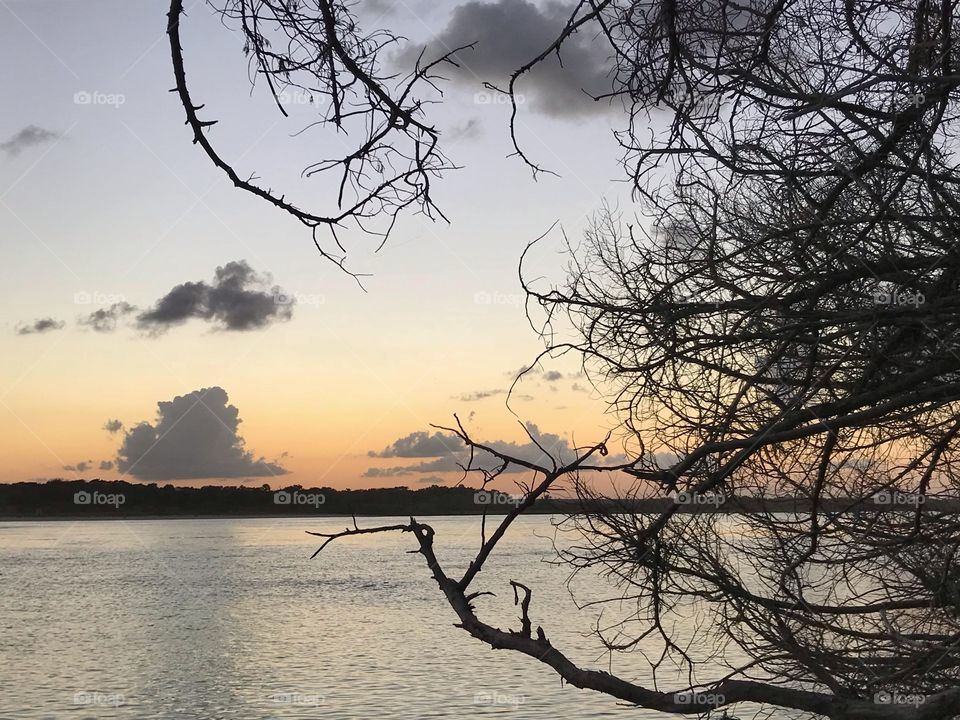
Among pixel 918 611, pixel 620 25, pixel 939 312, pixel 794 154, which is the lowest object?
pixel 918 611

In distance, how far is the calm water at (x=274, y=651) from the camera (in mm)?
26625

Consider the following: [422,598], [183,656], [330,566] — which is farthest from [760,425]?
[330,566]

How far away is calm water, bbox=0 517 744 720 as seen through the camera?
87.4ft

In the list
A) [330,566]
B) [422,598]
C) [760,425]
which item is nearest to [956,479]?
[760,425]

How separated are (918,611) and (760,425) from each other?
9.89ft

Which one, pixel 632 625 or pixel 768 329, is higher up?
pixel 768 329

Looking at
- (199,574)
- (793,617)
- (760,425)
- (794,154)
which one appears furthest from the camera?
(199,574)

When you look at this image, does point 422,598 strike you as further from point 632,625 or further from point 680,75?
point 680,75

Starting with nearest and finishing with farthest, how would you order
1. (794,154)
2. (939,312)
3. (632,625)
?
(939,312)
(794,154)
(632,625)

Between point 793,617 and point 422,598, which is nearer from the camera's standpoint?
point 793,617

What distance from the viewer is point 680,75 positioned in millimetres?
4336

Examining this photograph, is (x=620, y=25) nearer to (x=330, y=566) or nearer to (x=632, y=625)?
(x=632, y=625)

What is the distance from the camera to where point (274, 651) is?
37875 mm

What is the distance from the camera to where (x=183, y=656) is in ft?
122
